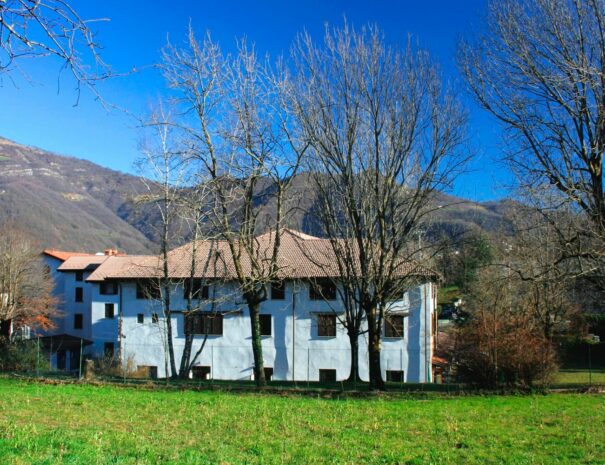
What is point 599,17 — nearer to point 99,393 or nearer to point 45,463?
point 45,463

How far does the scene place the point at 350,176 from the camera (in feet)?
59.8

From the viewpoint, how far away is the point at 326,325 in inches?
1319

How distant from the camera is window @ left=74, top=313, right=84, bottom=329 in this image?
189ft

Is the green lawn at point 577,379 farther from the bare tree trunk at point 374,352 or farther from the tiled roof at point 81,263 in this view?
the tiled roof at point 81,263

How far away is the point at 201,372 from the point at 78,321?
1142 inches

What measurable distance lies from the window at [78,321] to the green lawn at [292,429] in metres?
43.9

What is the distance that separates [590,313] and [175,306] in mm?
34927

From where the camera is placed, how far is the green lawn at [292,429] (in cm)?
808

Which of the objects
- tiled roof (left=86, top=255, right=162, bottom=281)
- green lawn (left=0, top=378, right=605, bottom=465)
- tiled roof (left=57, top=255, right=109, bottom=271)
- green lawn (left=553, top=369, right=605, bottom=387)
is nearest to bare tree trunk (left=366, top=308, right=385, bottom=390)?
green lawn (left=0, top=378, right=605, bottom=465)

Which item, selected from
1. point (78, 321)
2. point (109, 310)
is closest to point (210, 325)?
point (109, 310)

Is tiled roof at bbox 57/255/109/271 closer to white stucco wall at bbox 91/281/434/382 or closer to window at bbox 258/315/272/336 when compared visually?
white stucco wall at bbox 91/281/434/382

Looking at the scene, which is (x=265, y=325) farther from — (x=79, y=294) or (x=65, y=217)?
(x=65, y=217)

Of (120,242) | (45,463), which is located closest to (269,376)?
(45,463)

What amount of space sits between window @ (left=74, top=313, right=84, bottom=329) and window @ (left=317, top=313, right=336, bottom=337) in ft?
108
